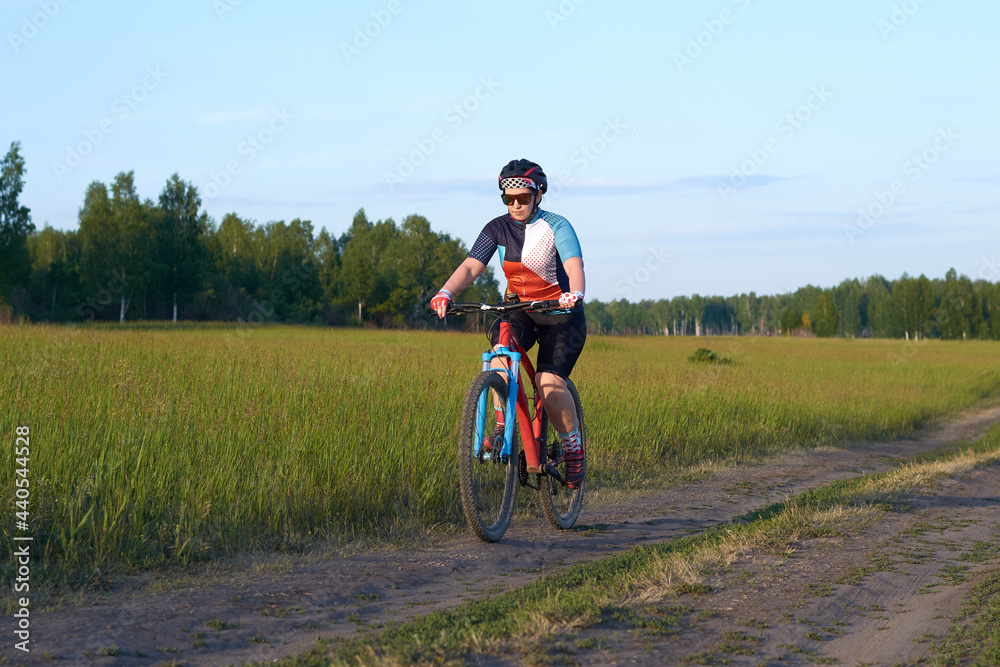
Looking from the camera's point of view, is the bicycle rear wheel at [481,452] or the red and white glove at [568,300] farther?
the bicycle rear wheel at [481,452]

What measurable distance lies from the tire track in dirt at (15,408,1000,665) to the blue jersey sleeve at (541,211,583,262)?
1.86m

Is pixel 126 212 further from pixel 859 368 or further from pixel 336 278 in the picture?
pixel 859 368

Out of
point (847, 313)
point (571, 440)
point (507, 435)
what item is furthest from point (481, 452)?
point (847, 313)

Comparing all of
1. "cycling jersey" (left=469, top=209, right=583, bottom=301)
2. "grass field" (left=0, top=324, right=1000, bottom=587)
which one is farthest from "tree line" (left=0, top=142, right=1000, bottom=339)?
"cycling jersey" (left=469, top=209, right=583, bottom=301)

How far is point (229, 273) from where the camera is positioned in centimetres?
6869

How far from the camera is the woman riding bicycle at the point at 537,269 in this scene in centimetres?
497

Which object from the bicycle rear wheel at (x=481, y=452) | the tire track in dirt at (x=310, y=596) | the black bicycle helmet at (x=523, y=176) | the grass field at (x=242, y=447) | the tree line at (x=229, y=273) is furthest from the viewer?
the tree line at (x=229, y=273)

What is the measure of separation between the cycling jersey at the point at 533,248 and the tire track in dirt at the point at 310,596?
1663 millimetres

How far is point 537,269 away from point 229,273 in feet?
223

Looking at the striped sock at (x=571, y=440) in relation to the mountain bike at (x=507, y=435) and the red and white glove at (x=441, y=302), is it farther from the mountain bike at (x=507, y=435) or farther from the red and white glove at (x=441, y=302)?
the red and white glove at (x=441, y=302)

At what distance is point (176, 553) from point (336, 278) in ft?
261

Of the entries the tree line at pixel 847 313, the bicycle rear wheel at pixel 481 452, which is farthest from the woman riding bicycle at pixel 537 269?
the tree line at pixel 847 313

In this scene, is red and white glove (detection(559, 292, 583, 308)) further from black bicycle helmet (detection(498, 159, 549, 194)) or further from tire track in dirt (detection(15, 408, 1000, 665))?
tire track in dirt (detection(15, 408, 1000, 665))

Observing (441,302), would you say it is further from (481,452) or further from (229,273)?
(229,273)
